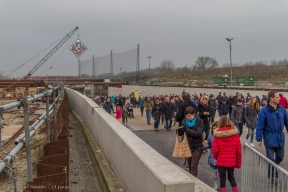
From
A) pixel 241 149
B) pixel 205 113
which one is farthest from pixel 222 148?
pixel 205 113

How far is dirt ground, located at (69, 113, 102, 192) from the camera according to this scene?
247 inches

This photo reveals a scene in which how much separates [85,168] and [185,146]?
243cm

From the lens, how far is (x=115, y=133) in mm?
5844

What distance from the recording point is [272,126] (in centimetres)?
615

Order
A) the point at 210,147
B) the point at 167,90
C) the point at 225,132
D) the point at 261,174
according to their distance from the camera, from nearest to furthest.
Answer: the point at 261,174
the point at 225,132
the point at 210,147
the point at 167,90

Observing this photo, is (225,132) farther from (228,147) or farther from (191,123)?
(191,123)

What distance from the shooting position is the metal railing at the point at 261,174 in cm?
396

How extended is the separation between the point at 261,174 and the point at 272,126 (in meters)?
1.71

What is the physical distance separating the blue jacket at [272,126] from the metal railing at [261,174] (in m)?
1.05

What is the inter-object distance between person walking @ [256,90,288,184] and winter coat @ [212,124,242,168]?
3.30ft

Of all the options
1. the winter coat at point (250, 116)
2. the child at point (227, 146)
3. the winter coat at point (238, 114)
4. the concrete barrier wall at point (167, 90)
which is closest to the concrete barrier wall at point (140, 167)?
the child at point (227, 146)

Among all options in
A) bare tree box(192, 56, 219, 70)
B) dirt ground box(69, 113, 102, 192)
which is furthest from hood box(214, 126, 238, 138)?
bare tree box(192, 56, 219, 70)

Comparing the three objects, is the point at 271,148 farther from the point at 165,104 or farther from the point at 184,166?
the point at 165,104

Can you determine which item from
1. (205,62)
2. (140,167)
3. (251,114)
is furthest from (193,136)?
(205,62)
